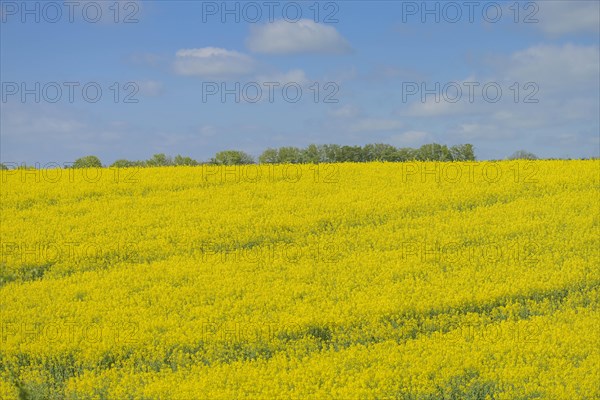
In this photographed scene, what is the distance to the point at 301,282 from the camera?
18172 millimetres

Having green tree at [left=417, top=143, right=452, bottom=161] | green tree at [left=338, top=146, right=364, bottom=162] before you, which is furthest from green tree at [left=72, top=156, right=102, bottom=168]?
green tree at [left=417, top=143, right=452, bottom=161]

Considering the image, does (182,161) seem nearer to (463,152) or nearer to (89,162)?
(89,162)

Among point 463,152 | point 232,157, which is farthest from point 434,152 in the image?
A: point 232,157

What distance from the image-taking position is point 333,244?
21.1 meters

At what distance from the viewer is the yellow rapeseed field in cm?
1289

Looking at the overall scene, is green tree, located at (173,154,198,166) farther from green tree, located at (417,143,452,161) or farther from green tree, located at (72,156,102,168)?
green tree, located at (417,143,452,161)

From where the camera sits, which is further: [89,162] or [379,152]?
[379,152]

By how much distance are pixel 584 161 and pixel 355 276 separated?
1713 centimetres

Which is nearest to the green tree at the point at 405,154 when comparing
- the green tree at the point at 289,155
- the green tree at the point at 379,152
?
the green tree at the point at 379,152

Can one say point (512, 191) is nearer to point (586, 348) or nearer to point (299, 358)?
point (586, 348)

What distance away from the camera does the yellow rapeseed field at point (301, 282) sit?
508 inches

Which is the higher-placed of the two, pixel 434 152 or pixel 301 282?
pixel 434 152

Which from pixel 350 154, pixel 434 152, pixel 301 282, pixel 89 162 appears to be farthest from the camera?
pixel 434 152

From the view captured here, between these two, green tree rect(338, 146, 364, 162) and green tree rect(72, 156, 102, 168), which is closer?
green tree rect(72, 156, 102, 168)
